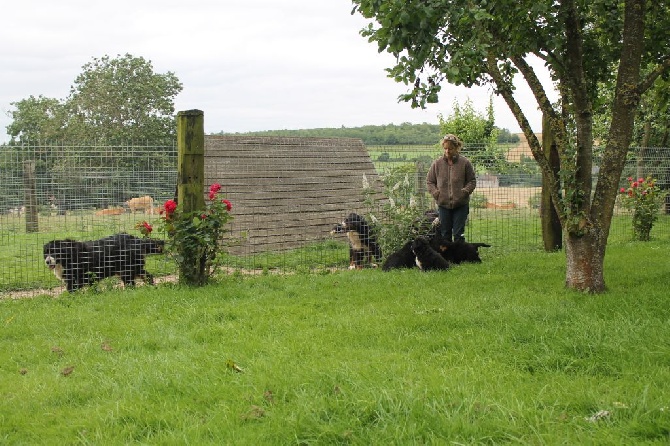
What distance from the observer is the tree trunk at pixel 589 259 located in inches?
271

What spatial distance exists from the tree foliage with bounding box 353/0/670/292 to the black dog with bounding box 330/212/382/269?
3.54 m

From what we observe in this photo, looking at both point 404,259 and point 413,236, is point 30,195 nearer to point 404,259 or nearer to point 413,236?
point 404,259

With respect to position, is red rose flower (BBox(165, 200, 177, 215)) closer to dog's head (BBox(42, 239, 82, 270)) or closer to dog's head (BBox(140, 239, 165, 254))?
dog's head (BBox(140, 239, 165, 254))

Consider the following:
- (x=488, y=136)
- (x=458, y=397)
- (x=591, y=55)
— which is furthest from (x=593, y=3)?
(x=488, y=136)

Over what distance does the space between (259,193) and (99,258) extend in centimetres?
480

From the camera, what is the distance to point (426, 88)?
645 centimetres

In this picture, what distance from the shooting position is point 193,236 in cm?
843

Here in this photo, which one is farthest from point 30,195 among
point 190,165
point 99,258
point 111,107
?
point 111,107

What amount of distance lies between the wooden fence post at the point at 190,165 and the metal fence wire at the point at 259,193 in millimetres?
574

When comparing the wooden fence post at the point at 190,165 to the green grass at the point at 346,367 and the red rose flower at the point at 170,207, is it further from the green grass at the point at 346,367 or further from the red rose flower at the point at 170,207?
the green grass at the point at 346,367

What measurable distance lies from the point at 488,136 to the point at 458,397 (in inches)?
891

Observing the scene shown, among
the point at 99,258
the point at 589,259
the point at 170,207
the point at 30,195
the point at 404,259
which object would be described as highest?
the point at 30,195

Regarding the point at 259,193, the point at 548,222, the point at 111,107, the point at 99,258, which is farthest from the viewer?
the point at 111,107

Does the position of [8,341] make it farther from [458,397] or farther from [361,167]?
[361,167]
